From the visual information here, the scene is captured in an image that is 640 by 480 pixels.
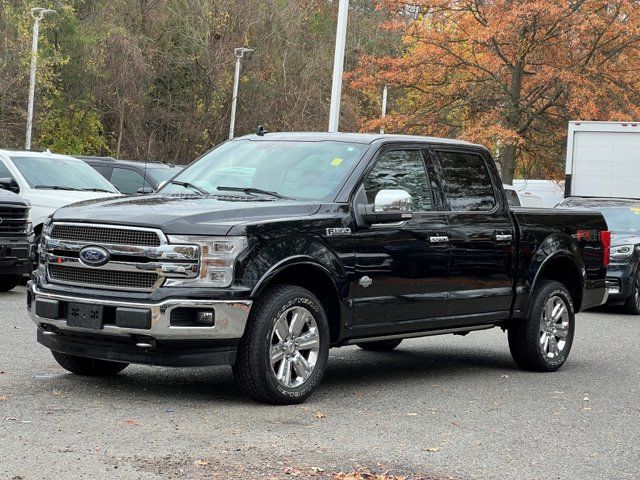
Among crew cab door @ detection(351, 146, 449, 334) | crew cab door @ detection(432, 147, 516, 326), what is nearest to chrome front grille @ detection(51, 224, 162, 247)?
crew cab door @ detection(351, 146, 449, 334)

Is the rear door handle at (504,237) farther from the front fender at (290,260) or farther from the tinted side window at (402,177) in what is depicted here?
the front fender at (290,260)

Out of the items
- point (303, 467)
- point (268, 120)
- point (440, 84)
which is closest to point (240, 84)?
point (268, 120)

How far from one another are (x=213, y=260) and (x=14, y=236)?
26.7ft

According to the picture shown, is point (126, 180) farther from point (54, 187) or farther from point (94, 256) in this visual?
point (94, 256)

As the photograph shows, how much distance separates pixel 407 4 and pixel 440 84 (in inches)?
101

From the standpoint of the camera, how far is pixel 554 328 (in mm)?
10789

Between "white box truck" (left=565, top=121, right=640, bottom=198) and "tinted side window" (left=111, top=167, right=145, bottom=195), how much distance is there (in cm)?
851

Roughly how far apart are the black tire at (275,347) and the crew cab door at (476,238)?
162cm

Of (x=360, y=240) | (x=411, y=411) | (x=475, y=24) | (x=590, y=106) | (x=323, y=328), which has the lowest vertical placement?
(x=411, y=411)

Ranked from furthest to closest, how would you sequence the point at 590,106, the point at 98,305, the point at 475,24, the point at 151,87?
1. the point at 151,87
2. the point at 475,24
3. the point at 590,106
4. the point at 98,305

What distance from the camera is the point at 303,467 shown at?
6.24 m

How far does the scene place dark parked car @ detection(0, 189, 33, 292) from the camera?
49.3ft

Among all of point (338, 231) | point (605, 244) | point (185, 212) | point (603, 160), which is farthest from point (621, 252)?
point (185, 212)

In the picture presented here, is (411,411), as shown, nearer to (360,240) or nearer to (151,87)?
(360,240)
